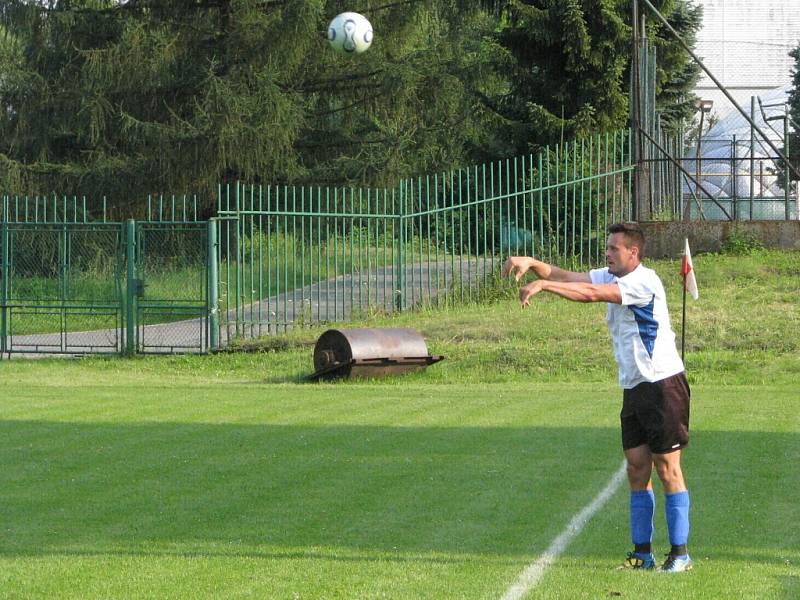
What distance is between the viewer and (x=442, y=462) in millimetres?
10828

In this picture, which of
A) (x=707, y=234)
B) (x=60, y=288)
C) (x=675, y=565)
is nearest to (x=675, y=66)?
(x=707, y=234)

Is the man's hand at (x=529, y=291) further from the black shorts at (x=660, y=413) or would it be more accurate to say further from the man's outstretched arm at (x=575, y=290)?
the black shorts at (x=660, y=413)

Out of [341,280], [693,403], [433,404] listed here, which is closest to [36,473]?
[433,404]

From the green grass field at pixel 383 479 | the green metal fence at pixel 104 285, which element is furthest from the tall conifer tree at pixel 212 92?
the green grass field at pixel 383 479

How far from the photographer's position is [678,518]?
6941 mm

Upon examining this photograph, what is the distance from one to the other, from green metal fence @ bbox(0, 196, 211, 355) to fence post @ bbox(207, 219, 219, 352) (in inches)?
4.1

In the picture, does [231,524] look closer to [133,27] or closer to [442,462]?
[442,462]

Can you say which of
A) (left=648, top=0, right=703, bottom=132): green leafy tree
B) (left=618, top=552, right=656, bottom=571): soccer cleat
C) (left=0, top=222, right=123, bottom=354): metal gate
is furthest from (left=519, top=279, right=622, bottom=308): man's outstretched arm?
(left=648, top=0, right=703, bottom=132): green leafy tree

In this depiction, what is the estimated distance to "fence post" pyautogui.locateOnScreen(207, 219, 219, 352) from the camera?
2231cm

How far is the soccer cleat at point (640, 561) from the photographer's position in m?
6.96

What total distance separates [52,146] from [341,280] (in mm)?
16929

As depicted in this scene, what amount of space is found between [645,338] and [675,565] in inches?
48.9

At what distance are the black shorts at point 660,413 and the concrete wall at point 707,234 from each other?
19005mm

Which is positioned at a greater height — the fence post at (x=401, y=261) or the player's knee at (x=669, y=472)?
the fence post at (x=401, y=261)
